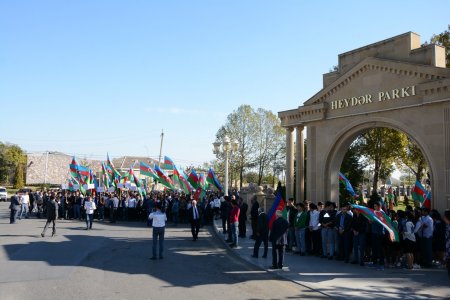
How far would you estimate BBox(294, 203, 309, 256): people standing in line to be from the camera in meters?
13.9

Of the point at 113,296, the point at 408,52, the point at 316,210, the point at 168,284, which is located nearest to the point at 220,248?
the point at 316,210

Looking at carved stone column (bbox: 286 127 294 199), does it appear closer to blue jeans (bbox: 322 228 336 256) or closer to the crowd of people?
the crowd of people

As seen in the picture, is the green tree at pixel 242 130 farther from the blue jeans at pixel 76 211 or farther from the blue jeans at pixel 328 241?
the blue jeans at pixel 328 241

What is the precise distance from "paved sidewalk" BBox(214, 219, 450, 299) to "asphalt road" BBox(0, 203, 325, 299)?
47cm

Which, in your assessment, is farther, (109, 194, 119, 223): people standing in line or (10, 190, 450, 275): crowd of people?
(109, 194, 119, 223): people standing in line

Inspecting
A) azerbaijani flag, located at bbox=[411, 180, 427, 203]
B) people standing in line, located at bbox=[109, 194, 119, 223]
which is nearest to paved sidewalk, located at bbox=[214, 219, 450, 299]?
azerbaijani flag, located at bbox=[411, 180, 427, 203]

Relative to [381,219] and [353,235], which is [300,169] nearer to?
[353,235]

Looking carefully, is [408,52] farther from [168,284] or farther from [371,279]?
[168,284]

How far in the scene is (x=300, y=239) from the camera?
46.0 ft

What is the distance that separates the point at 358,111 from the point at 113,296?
40.7ft

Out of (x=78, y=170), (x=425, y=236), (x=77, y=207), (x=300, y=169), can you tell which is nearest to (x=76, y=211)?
(x=77, y=207)

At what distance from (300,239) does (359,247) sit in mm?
2361

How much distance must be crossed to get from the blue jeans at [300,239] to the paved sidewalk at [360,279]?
103cm

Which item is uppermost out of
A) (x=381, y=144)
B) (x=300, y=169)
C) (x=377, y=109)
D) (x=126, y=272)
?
(x=381, y=144)
